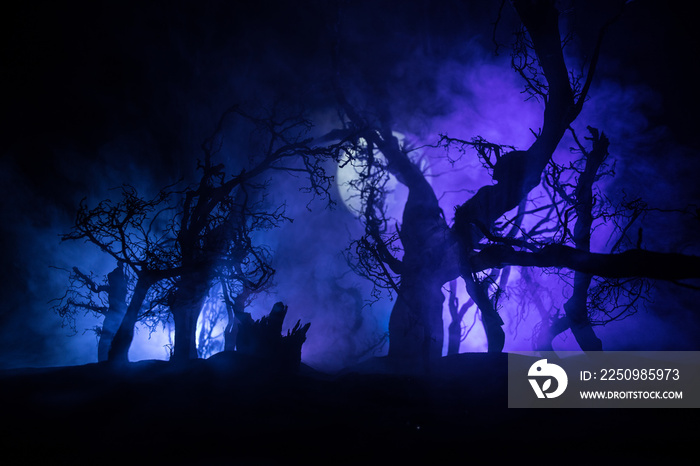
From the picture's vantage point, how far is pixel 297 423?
13.7 feet

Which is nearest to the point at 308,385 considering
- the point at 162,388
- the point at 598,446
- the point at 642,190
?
the point at 162,388

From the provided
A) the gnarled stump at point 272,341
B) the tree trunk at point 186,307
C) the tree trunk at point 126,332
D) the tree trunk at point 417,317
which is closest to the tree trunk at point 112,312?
the tree trunk at point 186,307

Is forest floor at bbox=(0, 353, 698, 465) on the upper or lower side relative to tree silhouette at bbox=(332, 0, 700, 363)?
lower

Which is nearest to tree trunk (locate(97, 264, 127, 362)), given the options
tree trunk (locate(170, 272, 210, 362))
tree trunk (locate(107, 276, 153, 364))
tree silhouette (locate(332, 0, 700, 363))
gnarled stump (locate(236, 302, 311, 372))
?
tree trunk (locate(170, 272, 210, 362))

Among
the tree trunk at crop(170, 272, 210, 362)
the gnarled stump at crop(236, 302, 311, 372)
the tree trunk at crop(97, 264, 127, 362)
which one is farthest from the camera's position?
the tree trunk at crop(97, 264, 127, 362)

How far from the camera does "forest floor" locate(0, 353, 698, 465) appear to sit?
3418mm

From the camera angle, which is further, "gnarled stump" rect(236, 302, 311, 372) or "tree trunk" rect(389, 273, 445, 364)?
"tree trunk" rect(389, 273, 445, 364)

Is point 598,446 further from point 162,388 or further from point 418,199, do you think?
point 418,199

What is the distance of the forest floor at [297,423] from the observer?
3418mm

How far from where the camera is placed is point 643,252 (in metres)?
4.79

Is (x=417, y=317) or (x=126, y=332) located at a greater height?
(x=417, y=317)

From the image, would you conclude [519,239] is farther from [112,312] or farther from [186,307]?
[112,312]

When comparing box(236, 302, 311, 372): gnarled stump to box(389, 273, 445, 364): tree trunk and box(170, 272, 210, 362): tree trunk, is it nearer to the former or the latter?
box(170, 272, 210, 362): tree trunk

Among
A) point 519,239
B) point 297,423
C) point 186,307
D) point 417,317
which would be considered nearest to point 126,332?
point 186,307
